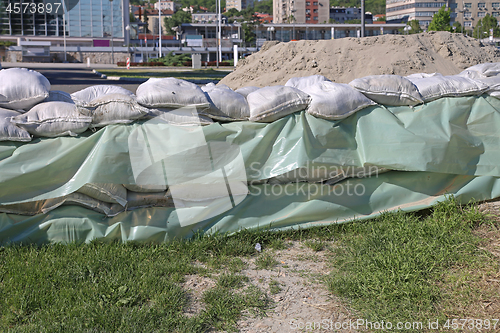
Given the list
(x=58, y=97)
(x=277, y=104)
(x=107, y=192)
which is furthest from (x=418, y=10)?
(x=107, y=192)

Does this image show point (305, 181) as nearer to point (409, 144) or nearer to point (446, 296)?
point (409, 144)

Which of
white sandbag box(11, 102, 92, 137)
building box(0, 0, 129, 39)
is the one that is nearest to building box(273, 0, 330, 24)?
building box(0, 0, 129, 39)

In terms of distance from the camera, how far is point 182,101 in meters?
3.25

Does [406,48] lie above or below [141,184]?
above

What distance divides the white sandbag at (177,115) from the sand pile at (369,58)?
6122 mm

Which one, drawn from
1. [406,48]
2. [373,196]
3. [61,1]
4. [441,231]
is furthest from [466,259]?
[61,1]

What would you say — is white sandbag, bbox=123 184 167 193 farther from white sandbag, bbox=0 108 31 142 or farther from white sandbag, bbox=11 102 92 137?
white sandbag, bbox=0 108 31 142

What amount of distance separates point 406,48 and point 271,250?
7626mm

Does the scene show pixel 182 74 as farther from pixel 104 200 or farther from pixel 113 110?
pixel 104 200

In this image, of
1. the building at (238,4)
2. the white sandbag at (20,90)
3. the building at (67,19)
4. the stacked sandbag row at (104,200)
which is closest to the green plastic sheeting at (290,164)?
the stacked sandbag row at (104,200)

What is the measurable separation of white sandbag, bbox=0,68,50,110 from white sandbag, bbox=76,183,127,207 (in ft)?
2.59

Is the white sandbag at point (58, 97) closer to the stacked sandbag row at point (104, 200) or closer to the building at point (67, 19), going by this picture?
the stacked sandbag row at point (104, 200)

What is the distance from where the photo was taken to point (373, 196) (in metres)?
3.48

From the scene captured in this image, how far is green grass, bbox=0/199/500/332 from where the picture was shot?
2322 millimetres
